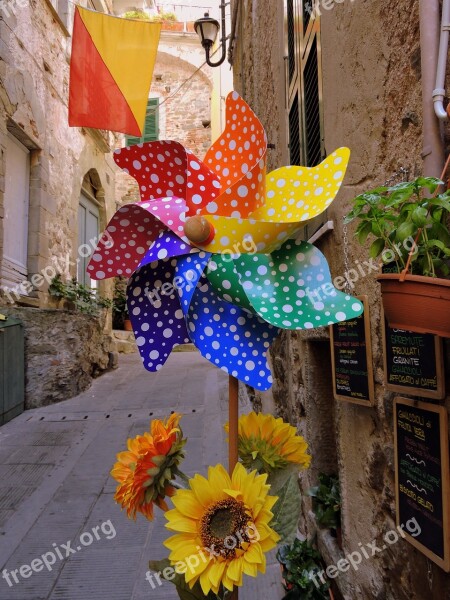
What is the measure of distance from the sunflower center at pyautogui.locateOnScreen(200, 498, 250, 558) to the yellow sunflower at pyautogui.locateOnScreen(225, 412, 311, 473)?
21cm

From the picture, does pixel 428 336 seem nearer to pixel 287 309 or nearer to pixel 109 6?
pixel 287 309

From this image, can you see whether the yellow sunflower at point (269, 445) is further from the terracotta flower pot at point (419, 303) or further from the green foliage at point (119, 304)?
the green foliage at point (119, 304)

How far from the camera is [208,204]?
1.08 m

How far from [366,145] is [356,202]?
31.3 inches

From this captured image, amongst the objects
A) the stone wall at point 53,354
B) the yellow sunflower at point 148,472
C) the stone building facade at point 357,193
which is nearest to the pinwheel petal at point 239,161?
the stone building facade at point 357,193

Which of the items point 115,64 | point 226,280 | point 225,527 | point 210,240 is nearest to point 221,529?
point 225,527

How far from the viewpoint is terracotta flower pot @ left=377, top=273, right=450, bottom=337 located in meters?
0.82

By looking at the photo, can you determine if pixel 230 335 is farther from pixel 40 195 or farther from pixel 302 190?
pixel 40 195

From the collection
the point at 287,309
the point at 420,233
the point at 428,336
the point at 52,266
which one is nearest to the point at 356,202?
the point at 420,233

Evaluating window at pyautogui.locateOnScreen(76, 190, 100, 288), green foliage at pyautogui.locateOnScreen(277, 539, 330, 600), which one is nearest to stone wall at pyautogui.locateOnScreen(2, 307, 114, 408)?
window at pyautogui.locateOnScreen(76, 190, 100, 288)

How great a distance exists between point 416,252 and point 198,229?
0.45 meters

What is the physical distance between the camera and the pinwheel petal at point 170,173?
1097 mm

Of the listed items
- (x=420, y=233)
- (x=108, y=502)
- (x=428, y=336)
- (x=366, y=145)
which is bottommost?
(x=108, y=502)

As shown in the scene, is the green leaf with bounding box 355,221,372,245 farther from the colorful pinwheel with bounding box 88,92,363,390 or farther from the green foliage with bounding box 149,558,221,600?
the green foliage with bounding box 149,558,221,600
